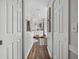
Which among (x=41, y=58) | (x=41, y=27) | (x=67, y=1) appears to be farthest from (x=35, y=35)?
(x=67, y=1)

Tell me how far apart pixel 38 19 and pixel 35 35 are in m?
2.33

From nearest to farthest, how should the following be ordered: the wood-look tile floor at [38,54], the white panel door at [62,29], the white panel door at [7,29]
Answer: the white panel door at [7,29]
the white panel door at [62,29]
the wood-look tile floor at [38,54]

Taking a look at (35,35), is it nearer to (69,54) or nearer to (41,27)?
(41,27)

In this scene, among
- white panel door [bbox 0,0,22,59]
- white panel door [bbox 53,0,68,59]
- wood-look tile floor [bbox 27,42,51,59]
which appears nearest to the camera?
white panel door [bbox 0,0,22,59]

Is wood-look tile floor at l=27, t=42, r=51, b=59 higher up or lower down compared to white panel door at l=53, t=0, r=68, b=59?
lower down

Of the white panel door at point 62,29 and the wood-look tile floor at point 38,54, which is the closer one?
the white panel door at point 62,29

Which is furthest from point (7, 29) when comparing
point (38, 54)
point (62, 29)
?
point (38, 54)

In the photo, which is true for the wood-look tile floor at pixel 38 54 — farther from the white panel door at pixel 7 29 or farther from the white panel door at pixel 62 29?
the white panel door at pixel 7 29

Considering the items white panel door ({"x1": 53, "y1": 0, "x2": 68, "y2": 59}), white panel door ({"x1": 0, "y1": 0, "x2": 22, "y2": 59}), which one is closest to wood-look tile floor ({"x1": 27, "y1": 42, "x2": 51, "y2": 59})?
white panel door ({"x1": 53, "y1": 0, "x2": 68, "y2": 59})

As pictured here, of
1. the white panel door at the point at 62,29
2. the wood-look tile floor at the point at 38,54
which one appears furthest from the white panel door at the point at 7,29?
the wood-look tile floor at the point at 38,54

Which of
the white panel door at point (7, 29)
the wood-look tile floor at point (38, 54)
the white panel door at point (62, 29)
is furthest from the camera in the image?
the wood-look tile floor at point (38, 54)

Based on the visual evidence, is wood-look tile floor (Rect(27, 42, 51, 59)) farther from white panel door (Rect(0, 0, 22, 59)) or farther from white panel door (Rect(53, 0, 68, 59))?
white panel door (Rect(0, 0, 22, 59))

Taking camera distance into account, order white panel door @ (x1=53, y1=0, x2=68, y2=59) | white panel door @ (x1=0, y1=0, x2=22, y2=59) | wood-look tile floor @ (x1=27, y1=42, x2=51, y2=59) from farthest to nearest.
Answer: wood-look tile floor @ (x1=27, y1=42, x2=51, y2=59), white panel door @ (x1=53, y1=0, x2=68, y2=59), white panel door @ (x1=0, y1=0, x2=22, y2=59)

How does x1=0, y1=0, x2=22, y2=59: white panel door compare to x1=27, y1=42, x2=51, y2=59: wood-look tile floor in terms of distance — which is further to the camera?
x1=27, y1=42, x2=51, y2=59: wood-look tile floor
